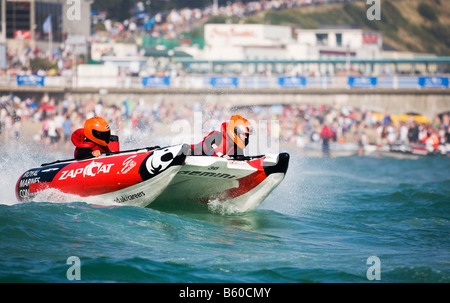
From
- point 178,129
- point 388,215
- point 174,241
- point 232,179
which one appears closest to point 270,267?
point 174,241

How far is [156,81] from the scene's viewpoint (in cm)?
3409

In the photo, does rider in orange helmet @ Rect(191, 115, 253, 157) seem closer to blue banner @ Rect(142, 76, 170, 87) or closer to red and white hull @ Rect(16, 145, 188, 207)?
red and white hull @ Rect(16, 145, 188, 207)

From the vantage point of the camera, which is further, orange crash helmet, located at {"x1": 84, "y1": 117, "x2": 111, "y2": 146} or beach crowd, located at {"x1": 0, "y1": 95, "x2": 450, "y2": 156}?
beach crowd, located at {"x1": 0, "y1": 95, "x2": 450, "y2": 156}

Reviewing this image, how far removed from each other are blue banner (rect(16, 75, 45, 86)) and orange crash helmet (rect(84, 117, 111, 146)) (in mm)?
22229

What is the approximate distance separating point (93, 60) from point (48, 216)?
31.1 metres

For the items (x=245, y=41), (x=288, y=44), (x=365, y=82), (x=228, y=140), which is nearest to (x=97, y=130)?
(x=228, y=140)

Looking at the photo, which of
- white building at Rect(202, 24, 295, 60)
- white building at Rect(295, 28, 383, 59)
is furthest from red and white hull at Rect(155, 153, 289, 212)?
white building at Rect(295, 28, 383, 59)

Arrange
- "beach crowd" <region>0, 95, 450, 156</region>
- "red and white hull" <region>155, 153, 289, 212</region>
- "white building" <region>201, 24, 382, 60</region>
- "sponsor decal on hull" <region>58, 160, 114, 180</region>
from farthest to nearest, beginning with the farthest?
"white building" <region>201, 24, 382, 60</region>
"beach crowd" <region>0, 95, 450, 156</region>
"sponsor decal on hull" <region>58, 160, 114, 180</region>
"red and white hull" <region>155, 153, 289, 212</region>

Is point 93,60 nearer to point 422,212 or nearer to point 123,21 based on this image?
point 123,21

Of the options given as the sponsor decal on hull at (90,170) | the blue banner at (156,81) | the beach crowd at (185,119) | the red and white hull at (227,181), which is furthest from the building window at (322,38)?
the sponsor decal on hull at (90,170)

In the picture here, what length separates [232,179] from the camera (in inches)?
434

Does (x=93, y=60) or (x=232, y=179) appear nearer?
(x=232, y=179)

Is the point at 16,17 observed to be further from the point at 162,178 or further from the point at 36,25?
the point at 162,178

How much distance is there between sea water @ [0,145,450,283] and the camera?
7.76m
